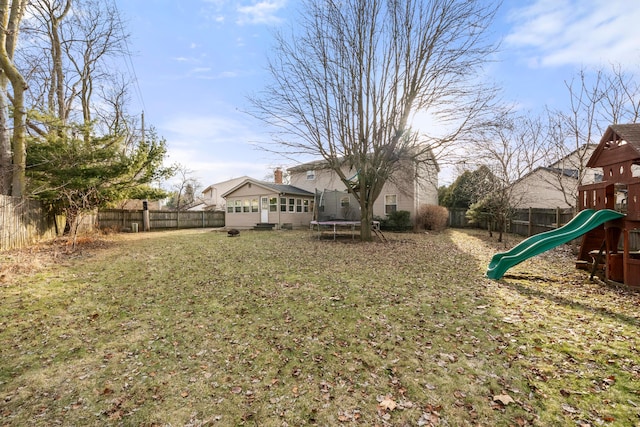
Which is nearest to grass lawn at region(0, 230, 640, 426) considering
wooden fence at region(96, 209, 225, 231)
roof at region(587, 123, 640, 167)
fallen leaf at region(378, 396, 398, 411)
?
fallen leaf at region(378, 396, 398, 411)

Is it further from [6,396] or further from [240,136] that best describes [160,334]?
[240,136]

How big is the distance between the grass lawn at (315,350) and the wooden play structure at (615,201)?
0.72 m

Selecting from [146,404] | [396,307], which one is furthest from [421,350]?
[146,404]

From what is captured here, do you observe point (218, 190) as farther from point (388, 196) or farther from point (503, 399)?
point (503, 399)

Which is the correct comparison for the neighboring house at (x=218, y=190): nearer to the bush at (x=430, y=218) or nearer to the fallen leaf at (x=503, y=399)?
the bush at (x=430, y=218)

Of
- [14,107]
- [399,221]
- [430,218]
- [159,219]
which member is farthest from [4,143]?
[430,218]

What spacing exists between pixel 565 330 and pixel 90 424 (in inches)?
224

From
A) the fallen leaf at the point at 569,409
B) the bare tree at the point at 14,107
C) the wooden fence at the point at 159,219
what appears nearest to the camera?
the fallen leaf at the point at 569,409

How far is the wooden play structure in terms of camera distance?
601 centimetres

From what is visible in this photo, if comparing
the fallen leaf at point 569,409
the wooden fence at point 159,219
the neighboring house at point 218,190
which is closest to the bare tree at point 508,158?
the fallen leaf at point 569,409

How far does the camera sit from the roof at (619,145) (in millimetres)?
6508

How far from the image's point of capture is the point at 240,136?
44.5 ft

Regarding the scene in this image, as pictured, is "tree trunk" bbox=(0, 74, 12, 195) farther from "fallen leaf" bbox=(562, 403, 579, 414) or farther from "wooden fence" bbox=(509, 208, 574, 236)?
"wooden fence" bbox=(509, 208, 574, 236)

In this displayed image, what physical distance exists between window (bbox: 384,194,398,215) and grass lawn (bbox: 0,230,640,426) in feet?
44.4
